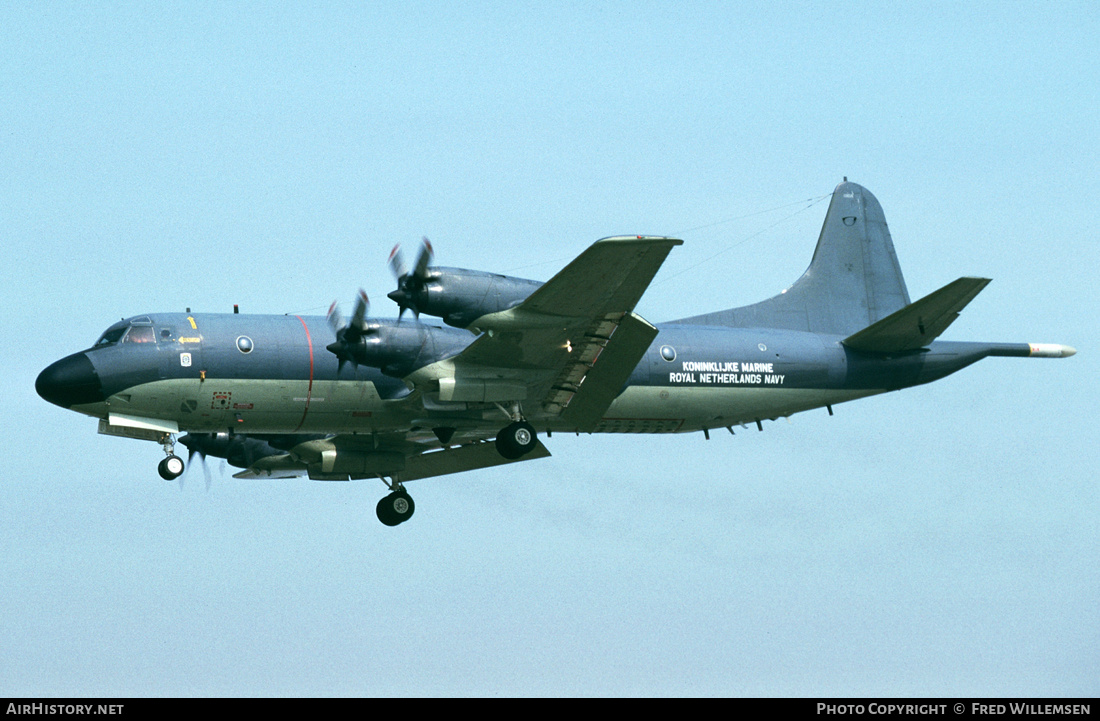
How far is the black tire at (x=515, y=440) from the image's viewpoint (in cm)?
2984

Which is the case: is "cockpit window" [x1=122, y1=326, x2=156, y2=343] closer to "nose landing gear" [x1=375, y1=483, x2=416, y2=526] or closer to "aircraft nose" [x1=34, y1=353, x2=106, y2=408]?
"aircraft nose" [x1=34, y1=353, x2=106, y2=408]

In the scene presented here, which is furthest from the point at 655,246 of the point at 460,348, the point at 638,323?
the point at 460,348

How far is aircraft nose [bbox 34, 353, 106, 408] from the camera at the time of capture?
28.4 meters

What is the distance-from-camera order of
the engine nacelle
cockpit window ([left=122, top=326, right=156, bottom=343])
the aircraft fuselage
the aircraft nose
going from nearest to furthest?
the engine nacelle → the aircraft nose → the aircraft fuselage → cockpit window ([left=122, top=326, right=156, bottom=343])

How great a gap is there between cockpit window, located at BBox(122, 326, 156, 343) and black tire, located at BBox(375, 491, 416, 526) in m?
7.01

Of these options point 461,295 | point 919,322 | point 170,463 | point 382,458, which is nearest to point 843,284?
point 919,322

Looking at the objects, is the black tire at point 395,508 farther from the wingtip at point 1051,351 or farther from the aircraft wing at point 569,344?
the wingtip at point 1051,351

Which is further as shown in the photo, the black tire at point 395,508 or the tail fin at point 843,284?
the tail fin at point 843,284

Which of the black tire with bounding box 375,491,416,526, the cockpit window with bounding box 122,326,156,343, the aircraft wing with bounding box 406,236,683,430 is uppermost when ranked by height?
the cockpit window with bounding box 122,326,156,343

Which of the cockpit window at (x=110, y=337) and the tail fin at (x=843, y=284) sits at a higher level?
the tail fin at (x=843, y=284)

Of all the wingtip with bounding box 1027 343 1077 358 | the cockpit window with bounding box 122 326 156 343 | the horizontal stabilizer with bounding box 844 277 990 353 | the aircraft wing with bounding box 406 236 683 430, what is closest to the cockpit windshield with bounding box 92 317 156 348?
the cockpit window with bounding box 122 326 156 343

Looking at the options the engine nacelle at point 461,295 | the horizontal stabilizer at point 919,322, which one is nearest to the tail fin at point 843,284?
the horizontal stabilizer at point 919,322

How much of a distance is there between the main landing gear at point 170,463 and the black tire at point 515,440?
6060 mm

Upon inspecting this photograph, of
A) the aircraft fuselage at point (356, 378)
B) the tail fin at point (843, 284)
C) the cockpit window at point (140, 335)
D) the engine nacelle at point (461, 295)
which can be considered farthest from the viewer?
the tail fin at point (843, 284)
